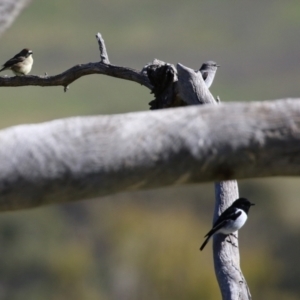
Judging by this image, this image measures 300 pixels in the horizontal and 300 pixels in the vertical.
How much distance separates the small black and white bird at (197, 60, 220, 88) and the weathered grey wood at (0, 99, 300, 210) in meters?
3.27

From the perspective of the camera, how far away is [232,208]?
435cm

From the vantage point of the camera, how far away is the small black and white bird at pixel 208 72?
577 cm

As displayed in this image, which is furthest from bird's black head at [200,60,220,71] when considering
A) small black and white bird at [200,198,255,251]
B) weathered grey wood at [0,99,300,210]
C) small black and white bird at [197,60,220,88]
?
weathered grey wood at [0,99,300,210]

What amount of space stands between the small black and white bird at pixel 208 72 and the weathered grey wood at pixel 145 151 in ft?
10.7

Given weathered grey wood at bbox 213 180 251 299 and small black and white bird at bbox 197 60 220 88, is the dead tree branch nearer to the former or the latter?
small black and white bird at bbox 197 60 220 88

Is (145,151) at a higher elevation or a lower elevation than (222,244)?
higher

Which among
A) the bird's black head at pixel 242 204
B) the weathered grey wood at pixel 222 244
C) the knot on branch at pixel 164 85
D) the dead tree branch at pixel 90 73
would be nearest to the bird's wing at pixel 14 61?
the dead tree branch at pixel 90 73

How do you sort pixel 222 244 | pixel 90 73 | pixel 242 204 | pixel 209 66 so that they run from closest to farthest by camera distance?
1. pixel 222 244
2. pixel 242 204
3. pixel 209 66
4. pixel 90 73

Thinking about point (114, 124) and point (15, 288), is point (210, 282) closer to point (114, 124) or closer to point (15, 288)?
point (15, 288)

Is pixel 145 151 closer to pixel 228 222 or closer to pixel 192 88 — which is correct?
pixel 228 222

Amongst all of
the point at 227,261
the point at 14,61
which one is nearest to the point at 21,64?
Result: the point at 14,61

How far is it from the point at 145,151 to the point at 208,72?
3838mm

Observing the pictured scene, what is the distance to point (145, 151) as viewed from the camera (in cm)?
223

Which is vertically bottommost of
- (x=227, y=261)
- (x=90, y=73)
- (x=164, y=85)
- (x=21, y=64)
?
(x=21, y=64)
